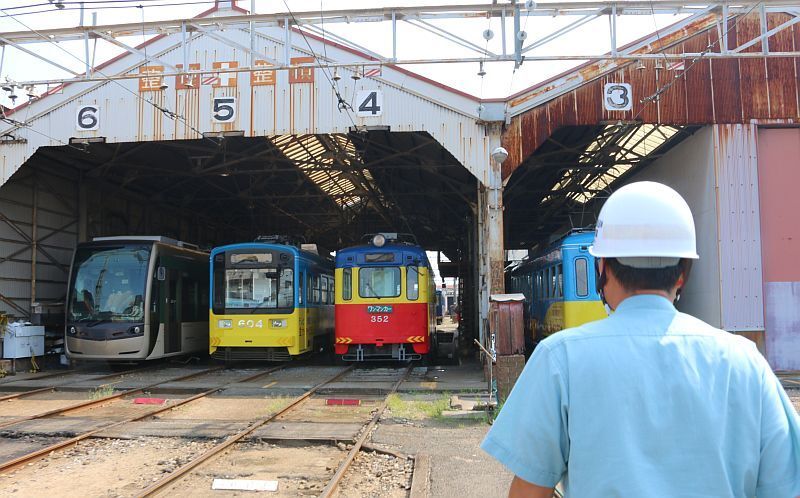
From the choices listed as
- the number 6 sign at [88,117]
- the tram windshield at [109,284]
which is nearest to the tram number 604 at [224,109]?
the number 6 sign at [88,117]

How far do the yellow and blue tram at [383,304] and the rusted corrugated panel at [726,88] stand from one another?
7.56 m

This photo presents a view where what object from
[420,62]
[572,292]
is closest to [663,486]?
[420,62]

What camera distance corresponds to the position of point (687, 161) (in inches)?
627

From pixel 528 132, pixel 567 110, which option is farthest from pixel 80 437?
pixel 567 110

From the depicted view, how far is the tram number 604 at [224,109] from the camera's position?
46.5ft

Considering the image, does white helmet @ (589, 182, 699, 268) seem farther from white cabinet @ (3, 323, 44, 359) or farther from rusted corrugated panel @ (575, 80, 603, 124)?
white cabinet @ (3, 323, 44, 359)

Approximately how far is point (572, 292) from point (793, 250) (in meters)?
4.93

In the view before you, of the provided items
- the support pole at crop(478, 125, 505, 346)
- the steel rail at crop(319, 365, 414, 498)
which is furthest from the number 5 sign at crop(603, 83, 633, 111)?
the steel rail at crop(319, 365, 414, 498)

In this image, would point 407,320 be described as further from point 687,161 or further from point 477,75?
point 687,161

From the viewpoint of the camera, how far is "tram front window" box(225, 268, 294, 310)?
15594 mm

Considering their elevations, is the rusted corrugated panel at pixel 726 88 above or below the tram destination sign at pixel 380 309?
above

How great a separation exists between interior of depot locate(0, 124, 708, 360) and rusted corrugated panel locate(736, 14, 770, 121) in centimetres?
140

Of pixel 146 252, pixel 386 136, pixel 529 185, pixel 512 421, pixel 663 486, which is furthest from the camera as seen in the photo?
pixel 529 185

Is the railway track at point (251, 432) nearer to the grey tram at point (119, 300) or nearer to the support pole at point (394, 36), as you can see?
the support pole at point (394, 36)
